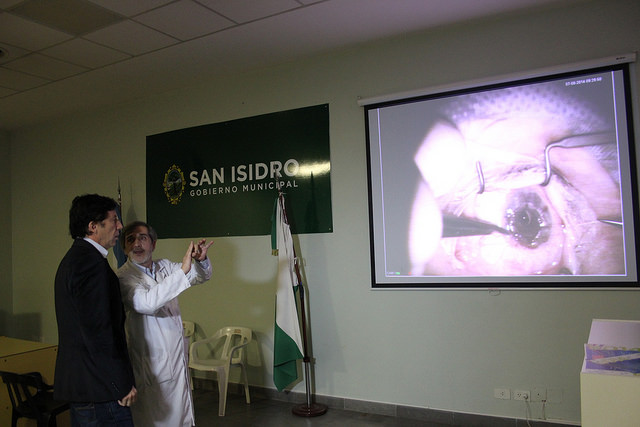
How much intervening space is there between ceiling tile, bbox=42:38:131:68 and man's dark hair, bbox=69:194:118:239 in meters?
2.26

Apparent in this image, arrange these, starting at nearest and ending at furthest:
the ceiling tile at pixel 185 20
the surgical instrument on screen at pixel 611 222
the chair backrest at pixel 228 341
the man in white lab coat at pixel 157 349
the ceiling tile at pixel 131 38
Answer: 1. the man in white lab coat at pixel 157 349
2. the surgical instrument on screen at pixel 611 222
3. the ceiling tile at pixel 185 20
4. the ceiling tile at pixel 131 38
5. the chair backrest at pixel 228 341

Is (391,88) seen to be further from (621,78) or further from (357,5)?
(621,78)

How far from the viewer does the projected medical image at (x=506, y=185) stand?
3219mm

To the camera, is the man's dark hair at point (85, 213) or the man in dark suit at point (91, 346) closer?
the man in dark suit at point (91, 346)

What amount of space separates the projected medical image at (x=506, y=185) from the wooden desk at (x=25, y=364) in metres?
2.52

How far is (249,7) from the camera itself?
3.32 metres

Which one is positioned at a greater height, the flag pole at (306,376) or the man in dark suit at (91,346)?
the man in dark suit at (91,346)

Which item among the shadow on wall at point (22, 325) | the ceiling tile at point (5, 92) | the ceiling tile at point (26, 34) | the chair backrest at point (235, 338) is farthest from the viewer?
the shadow on wall at point (22, 325)

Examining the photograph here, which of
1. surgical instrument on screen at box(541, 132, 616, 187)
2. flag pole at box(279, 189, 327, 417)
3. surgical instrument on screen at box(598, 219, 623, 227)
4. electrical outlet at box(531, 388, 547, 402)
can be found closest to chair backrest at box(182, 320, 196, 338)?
flag pole at box(279, 189, 327, 417)

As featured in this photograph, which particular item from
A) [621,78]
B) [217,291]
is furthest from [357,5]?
[217,291]

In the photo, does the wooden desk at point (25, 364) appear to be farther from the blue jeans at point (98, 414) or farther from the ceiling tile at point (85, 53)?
the ceiling tile at point (85, 53)

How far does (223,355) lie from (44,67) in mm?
3024

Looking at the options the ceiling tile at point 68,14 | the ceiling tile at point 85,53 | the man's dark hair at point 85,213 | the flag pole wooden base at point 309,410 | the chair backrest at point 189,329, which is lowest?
the flag pole wooden base at point 309,410

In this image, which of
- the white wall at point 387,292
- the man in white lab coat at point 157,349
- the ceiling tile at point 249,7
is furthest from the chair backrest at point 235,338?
the ceiling tile at point 249,7
